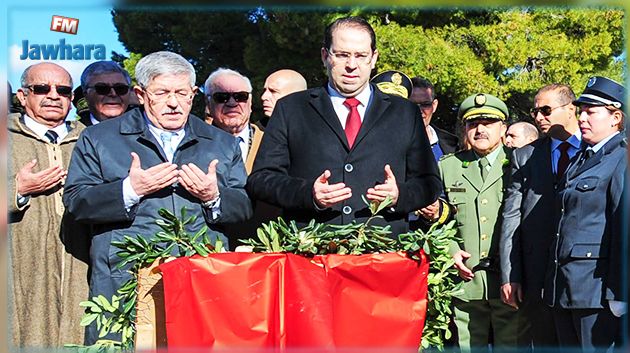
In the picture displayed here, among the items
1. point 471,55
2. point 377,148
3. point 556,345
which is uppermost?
point 471,55

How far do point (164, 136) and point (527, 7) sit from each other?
43.7ft

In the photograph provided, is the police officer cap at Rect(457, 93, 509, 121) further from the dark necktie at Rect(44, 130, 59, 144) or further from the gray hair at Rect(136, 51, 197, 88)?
the dark necktie at Rect(44, 130, 59, 144)

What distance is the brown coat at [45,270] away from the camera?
17.6 feet

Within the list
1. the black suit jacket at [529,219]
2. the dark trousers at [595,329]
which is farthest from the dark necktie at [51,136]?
the dark trousers at [595,329]

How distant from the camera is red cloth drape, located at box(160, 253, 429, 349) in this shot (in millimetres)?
3887

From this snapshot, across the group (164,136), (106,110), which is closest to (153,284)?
(164,136)

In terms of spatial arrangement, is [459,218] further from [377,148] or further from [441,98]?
[441,98]

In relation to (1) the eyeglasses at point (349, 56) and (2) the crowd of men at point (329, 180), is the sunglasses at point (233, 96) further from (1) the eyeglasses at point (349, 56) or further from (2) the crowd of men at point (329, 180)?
(1) the eyeglasses at point (349, 56)

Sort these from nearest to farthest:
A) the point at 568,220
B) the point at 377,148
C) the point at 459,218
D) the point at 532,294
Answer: the point at 377,148, the point at 568,220, the point at 532,294, the point at 459,218

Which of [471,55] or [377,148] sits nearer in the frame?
[377,148]

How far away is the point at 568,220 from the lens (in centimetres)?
544

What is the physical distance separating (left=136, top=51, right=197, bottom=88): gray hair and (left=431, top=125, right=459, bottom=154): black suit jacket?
301cm

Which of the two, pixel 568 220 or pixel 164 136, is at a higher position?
pixel 164 136

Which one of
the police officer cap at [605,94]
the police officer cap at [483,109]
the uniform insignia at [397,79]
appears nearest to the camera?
the police officer cap at [605,94]
